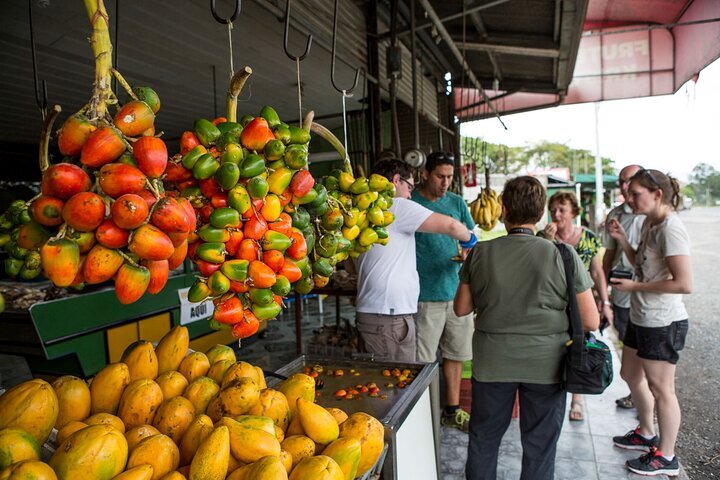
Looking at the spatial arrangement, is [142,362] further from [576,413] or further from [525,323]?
[576,413]

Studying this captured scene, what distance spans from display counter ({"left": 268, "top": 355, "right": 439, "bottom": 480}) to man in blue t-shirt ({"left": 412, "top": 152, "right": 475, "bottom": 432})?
4.00 feet

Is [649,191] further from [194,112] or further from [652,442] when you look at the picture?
[194,112]

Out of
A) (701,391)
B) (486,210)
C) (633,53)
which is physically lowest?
(701,391)

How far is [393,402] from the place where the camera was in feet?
5.89

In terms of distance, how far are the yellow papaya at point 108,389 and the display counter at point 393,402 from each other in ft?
2.35

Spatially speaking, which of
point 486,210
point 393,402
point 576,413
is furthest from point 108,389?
point 486,210

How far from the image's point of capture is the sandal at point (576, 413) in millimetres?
3447

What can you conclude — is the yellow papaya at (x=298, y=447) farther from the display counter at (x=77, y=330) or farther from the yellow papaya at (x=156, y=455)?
the display counter at (x=77, y=330)

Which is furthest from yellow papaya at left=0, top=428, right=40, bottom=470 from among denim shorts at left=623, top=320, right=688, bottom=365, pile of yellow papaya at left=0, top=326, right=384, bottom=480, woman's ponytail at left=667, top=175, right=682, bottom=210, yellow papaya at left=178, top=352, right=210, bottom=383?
woman's ponytail at left=667, top=175, right=682, bottom=210

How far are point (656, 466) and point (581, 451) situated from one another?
1.43 feet

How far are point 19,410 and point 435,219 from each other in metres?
1.99

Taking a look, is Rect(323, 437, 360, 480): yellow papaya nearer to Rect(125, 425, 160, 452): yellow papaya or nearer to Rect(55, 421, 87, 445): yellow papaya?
Rect(125, 425, 160, 452): yellow papaya

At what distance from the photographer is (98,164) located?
2.85 feet

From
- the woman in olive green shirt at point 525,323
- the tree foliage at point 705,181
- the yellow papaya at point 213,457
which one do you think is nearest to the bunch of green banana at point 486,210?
the woman in olive green shirt at point 525,323
